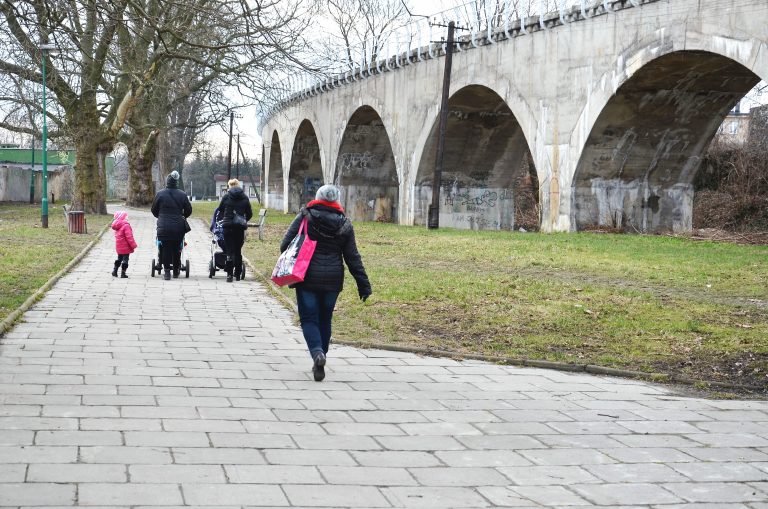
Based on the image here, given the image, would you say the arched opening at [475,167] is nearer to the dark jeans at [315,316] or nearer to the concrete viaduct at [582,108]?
the concrete viaduct at [582,108]

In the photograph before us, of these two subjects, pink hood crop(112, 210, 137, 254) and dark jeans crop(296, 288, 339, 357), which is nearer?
dark jeans crop(296, 288, 339, 357)

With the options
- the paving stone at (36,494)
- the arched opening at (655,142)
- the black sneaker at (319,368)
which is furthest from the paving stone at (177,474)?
the arched opening at (655,142)

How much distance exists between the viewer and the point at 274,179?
205 feet

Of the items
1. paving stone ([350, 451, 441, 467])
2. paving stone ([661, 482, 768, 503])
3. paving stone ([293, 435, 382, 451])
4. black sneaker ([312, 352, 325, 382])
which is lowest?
paving stone ([661, 482, 768, 503])

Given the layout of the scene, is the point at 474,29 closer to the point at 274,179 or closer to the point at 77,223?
the point at 77,223

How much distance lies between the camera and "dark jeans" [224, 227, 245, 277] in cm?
1415

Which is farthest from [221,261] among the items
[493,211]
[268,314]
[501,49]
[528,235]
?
[493,211]

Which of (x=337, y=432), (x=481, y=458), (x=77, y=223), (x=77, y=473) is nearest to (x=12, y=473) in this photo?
(x=77, y=473)

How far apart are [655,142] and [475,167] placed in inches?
355

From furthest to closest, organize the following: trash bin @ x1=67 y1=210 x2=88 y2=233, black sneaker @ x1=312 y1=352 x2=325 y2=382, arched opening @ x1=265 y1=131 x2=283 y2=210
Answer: arched opening @ x1=265 y1=131 x2=283 y2=210 → trash bin @ x1=67 y1=210 x2=88 y2=233 → black sneaker @ x1=312 y1=352 x2=325 y2=382

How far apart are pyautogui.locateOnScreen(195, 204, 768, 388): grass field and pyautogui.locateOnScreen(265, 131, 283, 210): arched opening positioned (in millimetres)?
41125

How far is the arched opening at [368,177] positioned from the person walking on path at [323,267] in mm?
33423

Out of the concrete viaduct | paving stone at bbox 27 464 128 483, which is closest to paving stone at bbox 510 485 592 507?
paving stone at bbox 27 464 128 483

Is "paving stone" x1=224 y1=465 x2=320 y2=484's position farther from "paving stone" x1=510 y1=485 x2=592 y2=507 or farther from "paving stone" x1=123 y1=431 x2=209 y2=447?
"paving stone" x1=510 y1=485 x2=592 y2=507
